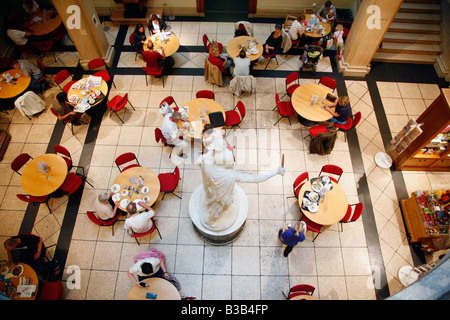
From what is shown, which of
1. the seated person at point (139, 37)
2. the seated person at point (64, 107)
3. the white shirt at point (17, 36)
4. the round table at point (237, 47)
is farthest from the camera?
the seated person at point (139, 37)

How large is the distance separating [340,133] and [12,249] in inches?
303

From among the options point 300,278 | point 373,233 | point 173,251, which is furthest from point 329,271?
point 173,251

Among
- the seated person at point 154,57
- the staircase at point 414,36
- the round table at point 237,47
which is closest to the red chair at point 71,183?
the seated person at point 154,57

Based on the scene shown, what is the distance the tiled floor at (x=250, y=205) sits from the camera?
227 inches

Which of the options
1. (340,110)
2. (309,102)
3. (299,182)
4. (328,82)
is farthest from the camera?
(328,82)

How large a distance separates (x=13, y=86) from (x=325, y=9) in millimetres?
9243

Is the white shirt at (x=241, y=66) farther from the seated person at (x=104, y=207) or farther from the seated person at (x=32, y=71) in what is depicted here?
the seated person at (x=32, y=71)

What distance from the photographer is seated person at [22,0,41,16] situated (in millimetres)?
8969

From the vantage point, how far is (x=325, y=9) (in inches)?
351

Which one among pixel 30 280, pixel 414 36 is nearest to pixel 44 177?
pixel 30 280

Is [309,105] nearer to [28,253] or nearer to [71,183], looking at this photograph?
[71,183]

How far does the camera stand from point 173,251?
238 inches

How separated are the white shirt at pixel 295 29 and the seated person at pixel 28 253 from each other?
8.36 metres
